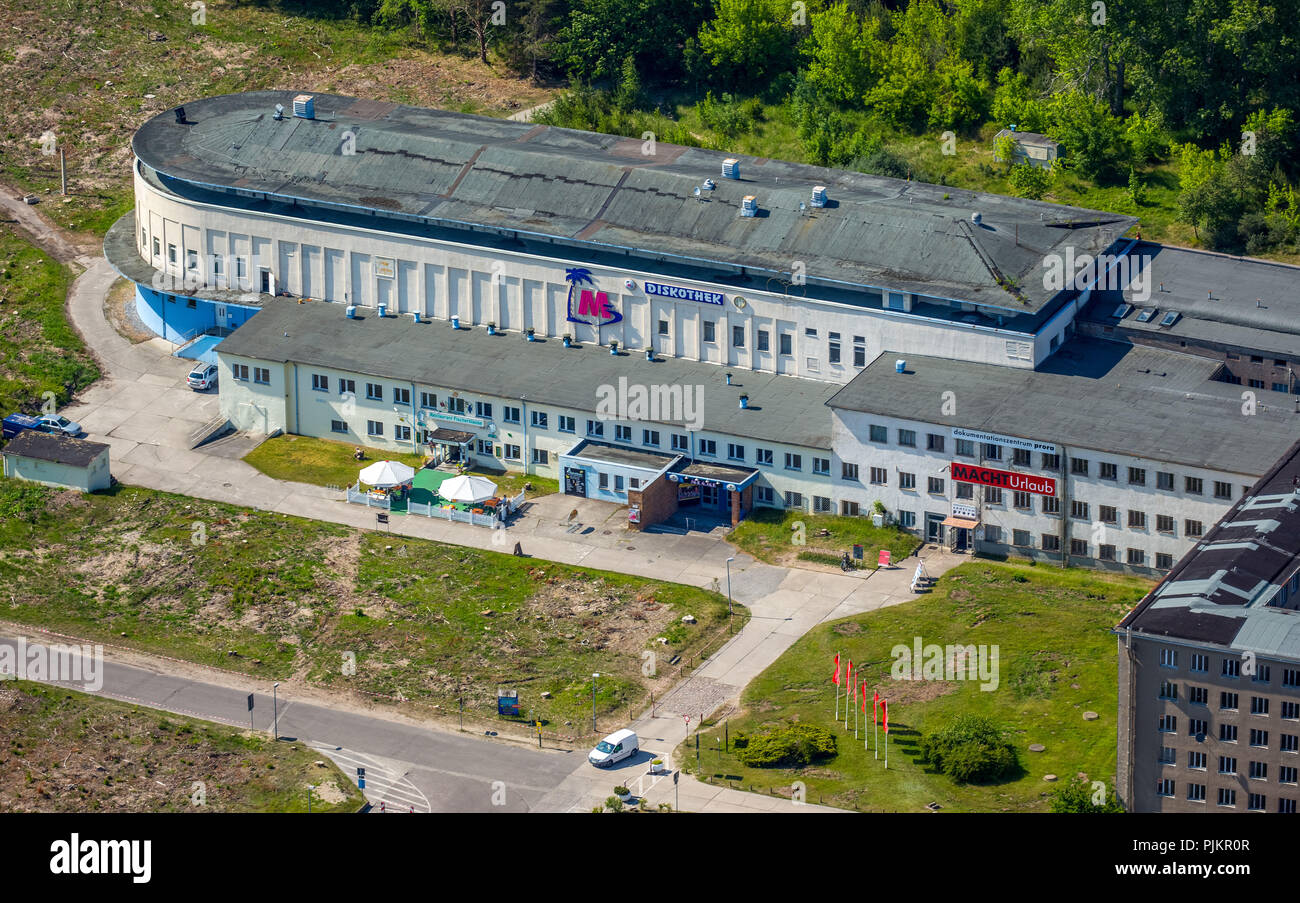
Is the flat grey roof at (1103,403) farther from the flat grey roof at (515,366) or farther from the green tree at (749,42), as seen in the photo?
the green tree at (749,42)

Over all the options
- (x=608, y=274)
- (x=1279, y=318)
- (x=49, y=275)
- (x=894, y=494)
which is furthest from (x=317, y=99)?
(x=1279, y=318)

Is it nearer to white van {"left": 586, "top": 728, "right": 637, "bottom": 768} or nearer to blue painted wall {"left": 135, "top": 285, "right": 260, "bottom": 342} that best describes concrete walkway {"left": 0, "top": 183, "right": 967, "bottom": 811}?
white van {"left": 586, "top": 728, "right": 637, "bottom": 768}

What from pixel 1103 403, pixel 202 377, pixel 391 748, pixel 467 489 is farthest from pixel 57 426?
pixel 1103 403

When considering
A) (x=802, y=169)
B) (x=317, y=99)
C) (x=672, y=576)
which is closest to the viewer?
(x=672, y=576)

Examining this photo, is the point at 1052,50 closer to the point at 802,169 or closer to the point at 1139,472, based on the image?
the point at 802,169

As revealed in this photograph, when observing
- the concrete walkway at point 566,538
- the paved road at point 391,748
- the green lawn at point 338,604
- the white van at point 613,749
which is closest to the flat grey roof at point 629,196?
the concrete walkway at point 566,538

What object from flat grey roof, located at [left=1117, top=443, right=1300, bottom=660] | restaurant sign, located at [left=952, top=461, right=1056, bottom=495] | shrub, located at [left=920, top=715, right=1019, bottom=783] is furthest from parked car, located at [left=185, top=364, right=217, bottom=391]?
flat grey roof, located at [left=1117, top=443, right=1300, bottom=660]
